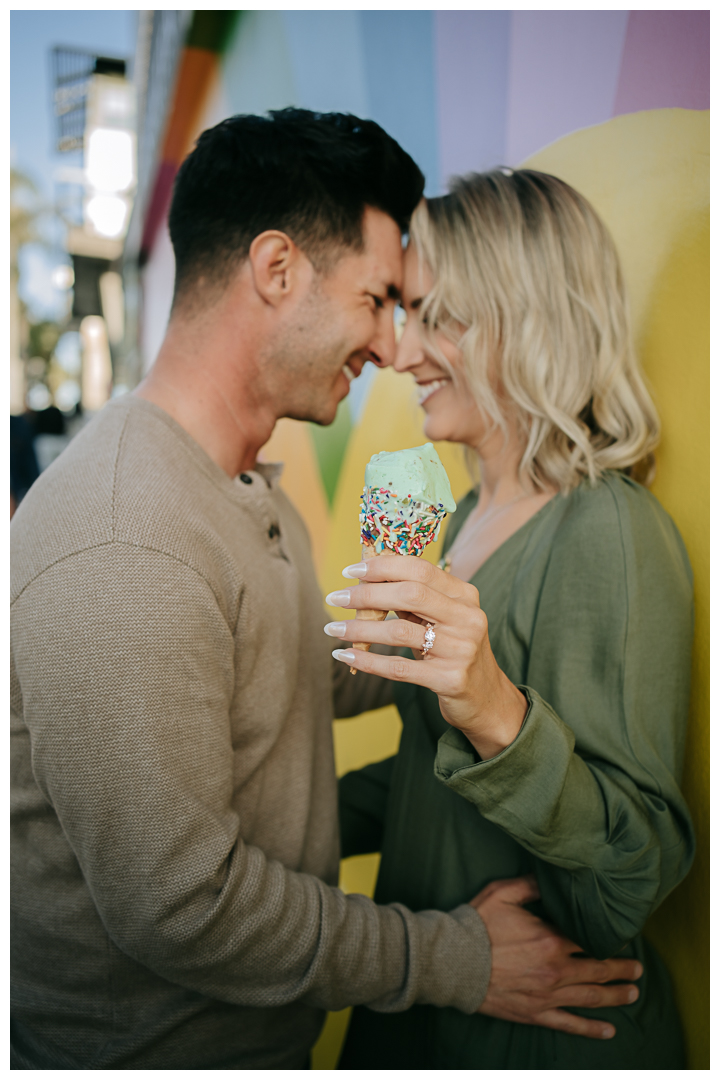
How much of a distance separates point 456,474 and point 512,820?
50.5 inches

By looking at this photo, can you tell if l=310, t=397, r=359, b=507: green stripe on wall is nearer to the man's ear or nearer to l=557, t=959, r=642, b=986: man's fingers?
the man's ear

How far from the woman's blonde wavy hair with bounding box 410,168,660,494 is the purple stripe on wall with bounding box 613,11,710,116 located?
0.22m

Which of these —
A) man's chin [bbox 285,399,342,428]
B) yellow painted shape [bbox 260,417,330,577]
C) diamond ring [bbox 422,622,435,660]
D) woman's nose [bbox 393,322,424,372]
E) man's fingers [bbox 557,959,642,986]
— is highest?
woman's nose [bbox 393,322,424,372]

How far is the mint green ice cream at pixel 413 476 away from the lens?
888 millimetres

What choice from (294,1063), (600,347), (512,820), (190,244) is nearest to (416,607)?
(512,820)

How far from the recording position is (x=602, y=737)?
1.05 metres

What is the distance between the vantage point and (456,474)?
A: 2.06 m

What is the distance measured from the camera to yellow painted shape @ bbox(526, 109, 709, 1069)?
1.19 metres

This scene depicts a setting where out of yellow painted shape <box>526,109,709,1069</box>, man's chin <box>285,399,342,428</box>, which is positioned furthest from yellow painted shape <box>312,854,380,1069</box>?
man's chin <box>285,399,342,428</box>

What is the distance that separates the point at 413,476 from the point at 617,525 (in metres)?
0.46

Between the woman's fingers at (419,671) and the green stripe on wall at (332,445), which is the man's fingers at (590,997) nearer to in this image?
the woman's fingers at (419,671)

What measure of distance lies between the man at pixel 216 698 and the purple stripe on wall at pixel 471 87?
46cm

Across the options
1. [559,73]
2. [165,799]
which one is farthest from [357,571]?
[559,73]

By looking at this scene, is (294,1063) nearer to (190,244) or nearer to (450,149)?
(190,244)
